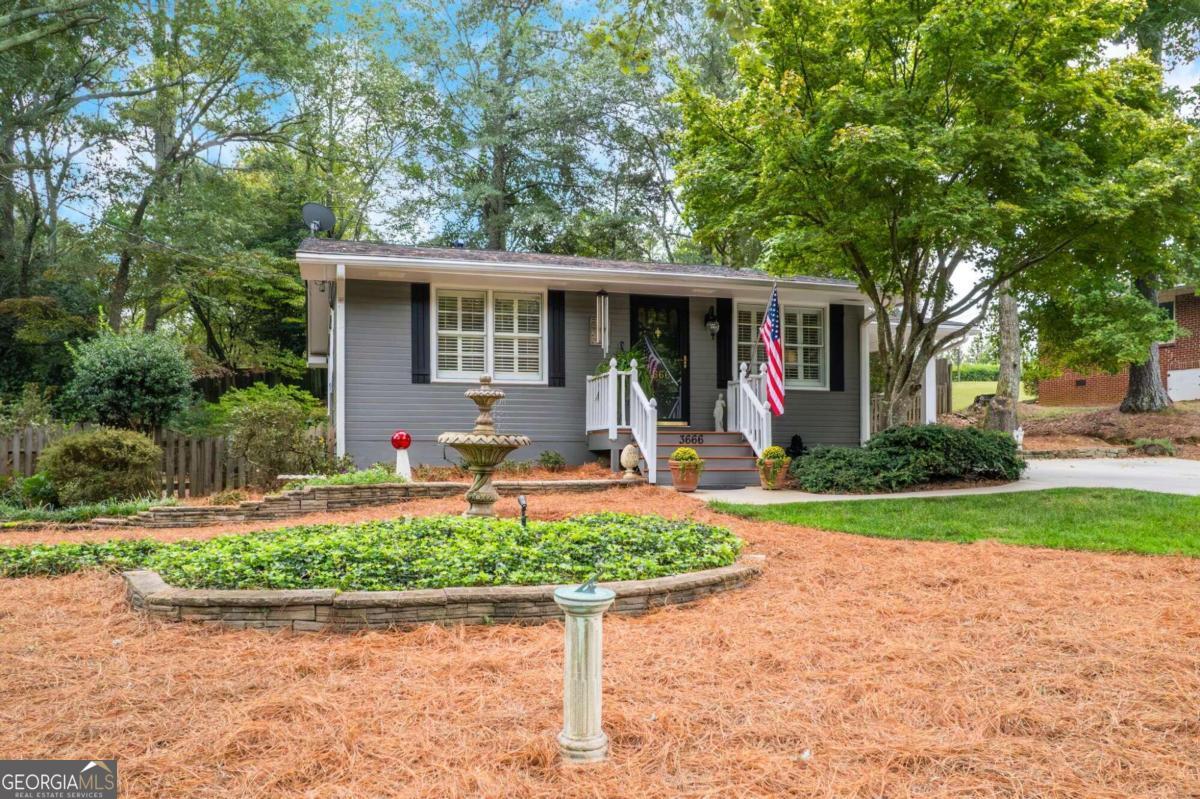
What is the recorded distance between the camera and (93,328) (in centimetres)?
1666

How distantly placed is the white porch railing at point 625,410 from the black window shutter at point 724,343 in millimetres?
1902

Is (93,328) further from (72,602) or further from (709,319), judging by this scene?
(72,602)

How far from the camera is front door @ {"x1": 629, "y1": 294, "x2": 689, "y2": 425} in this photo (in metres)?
12.3

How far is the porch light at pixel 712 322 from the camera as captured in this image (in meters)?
12.5

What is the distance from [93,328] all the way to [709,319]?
13.7 m

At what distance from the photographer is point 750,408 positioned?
11.5 metres

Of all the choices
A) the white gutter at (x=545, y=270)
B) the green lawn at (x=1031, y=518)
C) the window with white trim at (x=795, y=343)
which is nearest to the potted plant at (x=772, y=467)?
the green lawn at (x=1031, y=518)

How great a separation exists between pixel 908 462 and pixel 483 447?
19.7 feet

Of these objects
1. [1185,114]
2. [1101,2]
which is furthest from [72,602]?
[1185,114]

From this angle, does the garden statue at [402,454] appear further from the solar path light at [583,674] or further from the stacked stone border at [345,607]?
the solar path light at [583,674]

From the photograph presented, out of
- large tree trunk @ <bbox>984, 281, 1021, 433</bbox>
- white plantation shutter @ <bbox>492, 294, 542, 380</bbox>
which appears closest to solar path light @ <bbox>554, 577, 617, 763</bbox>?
white plantation shutter @ <bbox>492, 294, 542, 380</bbox>

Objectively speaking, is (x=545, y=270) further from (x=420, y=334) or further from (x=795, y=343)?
(x=795, y=343)

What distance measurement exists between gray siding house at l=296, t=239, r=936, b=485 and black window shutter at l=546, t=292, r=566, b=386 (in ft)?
0.06

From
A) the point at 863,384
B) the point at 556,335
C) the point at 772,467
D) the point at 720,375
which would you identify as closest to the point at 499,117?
the point at 556,335
